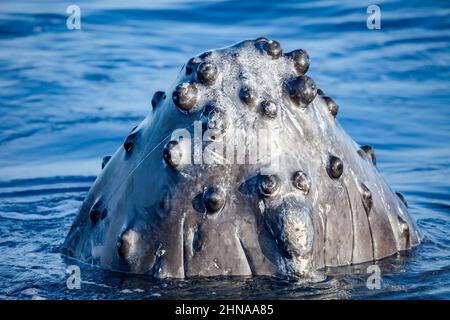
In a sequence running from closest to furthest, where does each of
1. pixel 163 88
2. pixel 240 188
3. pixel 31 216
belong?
pixel 240 188, pixel 31 216, pixel 163 88

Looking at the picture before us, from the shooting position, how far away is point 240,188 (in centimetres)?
609

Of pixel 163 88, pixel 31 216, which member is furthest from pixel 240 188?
pixel 163 88

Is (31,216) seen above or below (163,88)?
below

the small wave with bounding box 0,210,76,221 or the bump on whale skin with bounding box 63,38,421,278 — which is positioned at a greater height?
the bump on whale skin with bounding box 63,38,421,278

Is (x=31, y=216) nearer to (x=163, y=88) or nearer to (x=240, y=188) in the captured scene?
(x=240, y=188)

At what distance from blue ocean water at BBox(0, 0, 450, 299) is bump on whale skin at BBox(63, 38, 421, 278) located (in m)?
0.16

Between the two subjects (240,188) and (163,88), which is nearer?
(240,188)

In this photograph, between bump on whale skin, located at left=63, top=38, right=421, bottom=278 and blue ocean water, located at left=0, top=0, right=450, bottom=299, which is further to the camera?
blue ocean water, located at left=0, top=0, right=450, bottom=299

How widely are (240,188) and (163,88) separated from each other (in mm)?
8923

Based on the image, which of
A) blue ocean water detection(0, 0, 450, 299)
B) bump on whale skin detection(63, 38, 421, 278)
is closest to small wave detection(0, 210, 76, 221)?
blue ocean water detection(0, 0, 450, 299)

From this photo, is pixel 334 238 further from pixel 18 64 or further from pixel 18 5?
pixel 18 5

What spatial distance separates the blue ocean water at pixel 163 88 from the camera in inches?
258

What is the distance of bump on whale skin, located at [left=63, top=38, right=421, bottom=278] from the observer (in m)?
6.02

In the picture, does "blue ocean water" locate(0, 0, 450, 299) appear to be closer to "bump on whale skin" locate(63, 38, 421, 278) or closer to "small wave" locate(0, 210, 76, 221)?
"small wave" locate(0, 210, 76, 221)
